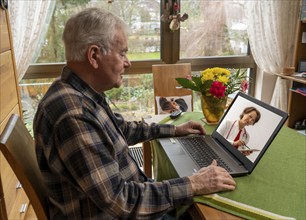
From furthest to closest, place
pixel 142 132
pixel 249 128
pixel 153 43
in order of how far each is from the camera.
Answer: pixel 153 43 < pixel 142 132 < pixel 249 128

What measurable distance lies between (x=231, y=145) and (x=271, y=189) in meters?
0.30

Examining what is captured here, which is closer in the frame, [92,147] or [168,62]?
[92,147]

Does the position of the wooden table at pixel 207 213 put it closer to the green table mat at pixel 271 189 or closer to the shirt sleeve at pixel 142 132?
the green table mat at pixel 271 189

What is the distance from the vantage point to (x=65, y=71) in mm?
971

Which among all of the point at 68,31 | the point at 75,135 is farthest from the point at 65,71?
the point at 75,135

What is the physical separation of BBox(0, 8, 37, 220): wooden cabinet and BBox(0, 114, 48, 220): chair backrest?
70 centimetres

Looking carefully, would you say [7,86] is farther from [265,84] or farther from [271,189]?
[265,84]

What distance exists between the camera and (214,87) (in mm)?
1520

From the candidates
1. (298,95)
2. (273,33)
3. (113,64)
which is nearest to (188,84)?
(113,64)

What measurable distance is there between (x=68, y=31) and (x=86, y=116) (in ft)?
0.99

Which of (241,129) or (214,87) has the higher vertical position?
(214,87)

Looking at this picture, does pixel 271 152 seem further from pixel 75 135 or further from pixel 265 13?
pixel 265 13

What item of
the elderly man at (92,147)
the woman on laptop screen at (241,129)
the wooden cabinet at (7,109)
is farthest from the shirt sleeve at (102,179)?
the wooden cabinet at (7,109)

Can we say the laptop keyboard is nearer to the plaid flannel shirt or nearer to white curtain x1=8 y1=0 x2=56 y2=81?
the plaid flannel shirt
